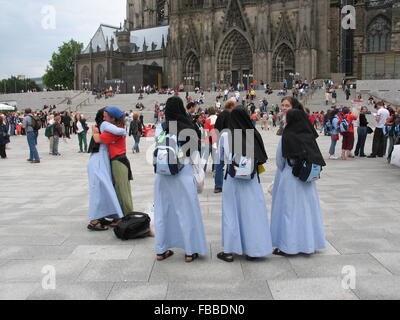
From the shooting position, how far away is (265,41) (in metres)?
46.9

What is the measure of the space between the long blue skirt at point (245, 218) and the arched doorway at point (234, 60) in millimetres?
46054

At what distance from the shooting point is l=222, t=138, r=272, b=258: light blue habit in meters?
4.62

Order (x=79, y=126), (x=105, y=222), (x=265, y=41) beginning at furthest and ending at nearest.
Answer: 1. (x=265, y=41)
2. (x=79, y=126)
3. (x=105, y=222)

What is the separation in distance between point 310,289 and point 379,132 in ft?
35.7

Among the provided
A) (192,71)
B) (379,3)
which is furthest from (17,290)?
(379,3)

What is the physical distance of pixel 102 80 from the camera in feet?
201

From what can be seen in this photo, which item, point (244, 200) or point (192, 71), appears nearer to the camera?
point (244, 200)

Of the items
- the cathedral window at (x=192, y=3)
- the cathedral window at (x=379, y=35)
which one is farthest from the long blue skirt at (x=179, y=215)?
the cathedral window at (x=192, y=3)

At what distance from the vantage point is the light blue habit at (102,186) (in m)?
5.89

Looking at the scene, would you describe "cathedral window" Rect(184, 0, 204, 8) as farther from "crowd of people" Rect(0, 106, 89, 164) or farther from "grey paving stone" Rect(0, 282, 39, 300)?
"grey paving stone" Rect(0, 282, 39, 300)

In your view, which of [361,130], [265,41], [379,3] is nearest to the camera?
[361,130]

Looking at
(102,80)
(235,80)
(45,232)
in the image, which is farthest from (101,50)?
(45,232)

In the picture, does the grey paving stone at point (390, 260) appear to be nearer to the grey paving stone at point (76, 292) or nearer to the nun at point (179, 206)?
the nun at point (179, 206)

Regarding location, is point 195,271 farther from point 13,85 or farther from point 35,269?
point 13,85
